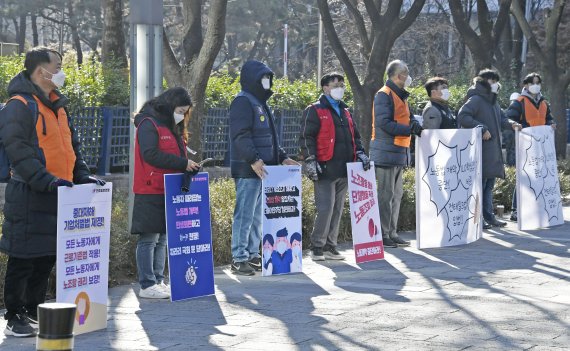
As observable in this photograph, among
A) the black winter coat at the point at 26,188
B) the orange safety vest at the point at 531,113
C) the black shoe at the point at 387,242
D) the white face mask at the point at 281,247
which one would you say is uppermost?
the orange safety vest at the point at 531,113

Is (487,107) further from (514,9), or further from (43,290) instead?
(514,9)

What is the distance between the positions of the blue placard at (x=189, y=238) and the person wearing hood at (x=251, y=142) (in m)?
1.14

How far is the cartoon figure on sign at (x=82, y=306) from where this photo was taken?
24.4ft

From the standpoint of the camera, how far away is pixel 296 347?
7086mm

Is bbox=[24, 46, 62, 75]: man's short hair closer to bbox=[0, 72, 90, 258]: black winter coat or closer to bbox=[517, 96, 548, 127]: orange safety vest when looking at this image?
bbox=[0, 72, 90, 258]: black winter coat

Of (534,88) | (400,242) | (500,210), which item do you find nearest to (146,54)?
(400,242)

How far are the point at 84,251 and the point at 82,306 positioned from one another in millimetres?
347

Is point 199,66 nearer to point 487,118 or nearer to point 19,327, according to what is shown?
point 487,118

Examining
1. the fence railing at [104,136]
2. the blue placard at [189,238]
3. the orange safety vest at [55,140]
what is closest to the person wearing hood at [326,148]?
the blue placard at [189,238]

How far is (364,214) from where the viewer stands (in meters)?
11.1

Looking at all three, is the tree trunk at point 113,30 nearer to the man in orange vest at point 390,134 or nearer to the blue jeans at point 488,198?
the blue jeans at point 488,198

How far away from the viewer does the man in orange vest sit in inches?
468

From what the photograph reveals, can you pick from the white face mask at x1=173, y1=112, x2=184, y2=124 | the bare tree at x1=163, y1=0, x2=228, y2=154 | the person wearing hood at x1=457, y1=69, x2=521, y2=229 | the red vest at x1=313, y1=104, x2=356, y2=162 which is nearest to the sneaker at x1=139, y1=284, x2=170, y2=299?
the white face mask at x1=173, y1=112, x2=184, y2=124

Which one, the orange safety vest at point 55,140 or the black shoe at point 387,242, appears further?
the black shoe at point 387,242
